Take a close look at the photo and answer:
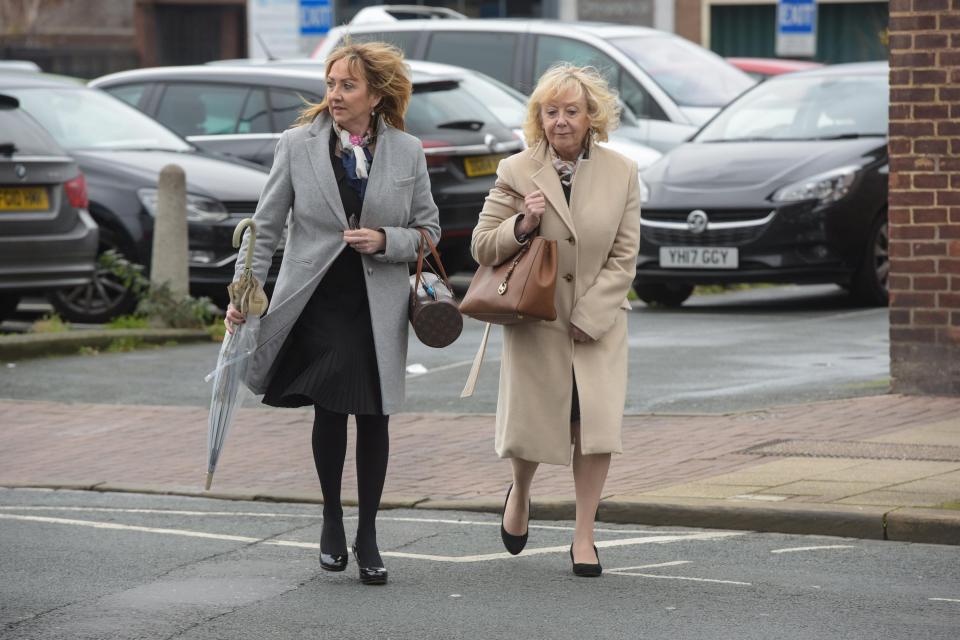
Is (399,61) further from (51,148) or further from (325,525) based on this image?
(51,148)

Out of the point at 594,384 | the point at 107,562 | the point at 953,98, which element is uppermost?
the point at 953,98

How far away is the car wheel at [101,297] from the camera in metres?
13.9

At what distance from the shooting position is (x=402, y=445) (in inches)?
364

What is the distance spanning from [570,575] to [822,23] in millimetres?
31937

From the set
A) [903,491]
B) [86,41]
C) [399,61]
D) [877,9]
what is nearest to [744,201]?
[903,491]

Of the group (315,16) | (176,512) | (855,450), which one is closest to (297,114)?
(855,450)

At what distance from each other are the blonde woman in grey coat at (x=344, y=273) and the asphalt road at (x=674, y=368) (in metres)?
3.61

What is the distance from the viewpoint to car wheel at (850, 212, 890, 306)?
14.2 metres

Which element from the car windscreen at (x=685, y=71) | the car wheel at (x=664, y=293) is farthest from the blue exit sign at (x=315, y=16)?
the car wheel at (x=664, y=293)

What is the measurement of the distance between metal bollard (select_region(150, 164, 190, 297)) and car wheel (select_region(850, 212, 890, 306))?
15.7 ft

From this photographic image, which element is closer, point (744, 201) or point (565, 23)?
point (744, 201)

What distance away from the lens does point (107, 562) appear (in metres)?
6.85

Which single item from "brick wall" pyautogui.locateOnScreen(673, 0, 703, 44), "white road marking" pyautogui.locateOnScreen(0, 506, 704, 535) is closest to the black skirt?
"white road marking" pyautogui.locateOnScreen(0, 506, 704, 535)

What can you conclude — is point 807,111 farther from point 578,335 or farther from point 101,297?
point 578,335
